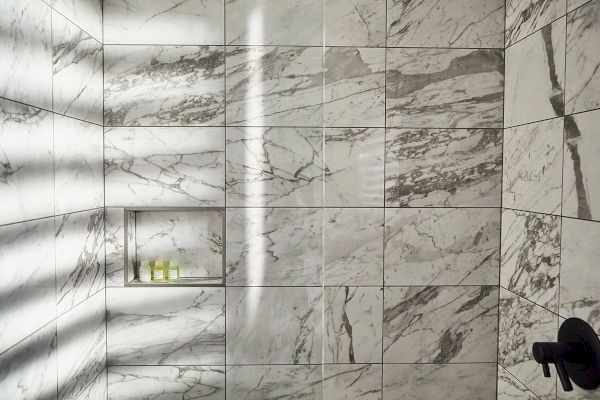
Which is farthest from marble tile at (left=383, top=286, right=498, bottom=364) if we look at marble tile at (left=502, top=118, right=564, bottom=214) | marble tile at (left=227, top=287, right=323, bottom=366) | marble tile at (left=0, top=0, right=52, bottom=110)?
marble tile at (left=0, top=0, right=52, bottom=110)

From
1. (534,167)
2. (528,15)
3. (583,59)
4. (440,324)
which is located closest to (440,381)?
(440,324)

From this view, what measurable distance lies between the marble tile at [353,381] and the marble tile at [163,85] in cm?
106

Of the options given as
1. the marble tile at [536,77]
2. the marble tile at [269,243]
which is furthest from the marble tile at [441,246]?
the marble tile at [536,77]

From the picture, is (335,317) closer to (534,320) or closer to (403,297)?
(403,297)

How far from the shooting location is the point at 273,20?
5.85 feet

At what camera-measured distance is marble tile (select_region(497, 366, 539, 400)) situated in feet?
5.31

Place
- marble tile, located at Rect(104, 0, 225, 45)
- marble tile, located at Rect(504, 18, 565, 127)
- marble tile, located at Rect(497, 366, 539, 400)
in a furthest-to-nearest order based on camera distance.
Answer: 1. marble tile, located at Rect(104, 0, 225, 45)
2. marble tile, located at Rect(497, 366, 539, 400)
3. marble tile, located at Rect(504, 18, 565, 127)

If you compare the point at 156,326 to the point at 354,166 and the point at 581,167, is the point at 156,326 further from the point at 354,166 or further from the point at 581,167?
the point at 581,167

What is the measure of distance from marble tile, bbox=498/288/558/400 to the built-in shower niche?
1.08m

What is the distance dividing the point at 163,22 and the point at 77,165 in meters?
0.62

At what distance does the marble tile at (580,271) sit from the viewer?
1227 mm

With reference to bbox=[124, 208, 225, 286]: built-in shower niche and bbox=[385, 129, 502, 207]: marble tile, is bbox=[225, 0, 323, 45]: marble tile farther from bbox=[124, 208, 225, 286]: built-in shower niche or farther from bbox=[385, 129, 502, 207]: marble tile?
bbox=[124, 208, 225, 286]: built-in shower niche

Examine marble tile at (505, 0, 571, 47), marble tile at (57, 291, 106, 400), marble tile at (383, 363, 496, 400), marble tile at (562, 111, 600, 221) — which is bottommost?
marble tile at (383, 363, 496, 400)

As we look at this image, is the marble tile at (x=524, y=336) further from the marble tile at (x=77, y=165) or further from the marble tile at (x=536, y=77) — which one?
the marble tile at (x=77, y=165)
